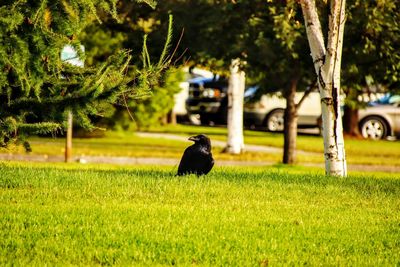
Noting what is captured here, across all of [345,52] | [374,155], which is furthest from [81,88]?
[374,155]

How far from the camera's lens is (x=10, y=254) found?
7.48 metres

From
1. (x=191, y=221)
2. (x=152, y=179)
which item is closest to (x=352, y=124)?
(x=152, y=179)

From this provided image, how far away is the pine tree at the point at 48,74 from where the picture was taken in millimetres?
10000

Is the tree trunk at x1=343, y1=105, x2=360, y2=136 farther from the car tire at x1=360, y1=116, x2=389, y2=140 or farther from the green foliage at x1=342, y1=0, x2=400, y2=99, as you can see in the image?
the green foliage at x1=342, y1=0, x2=400, y2=99

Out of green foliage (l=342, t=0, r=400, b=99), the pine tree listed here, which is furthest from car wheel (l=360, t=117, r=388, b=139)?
the pine tree

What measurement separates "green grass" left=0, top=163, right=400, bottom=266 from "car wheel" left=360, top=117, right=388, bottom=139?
24219 mm

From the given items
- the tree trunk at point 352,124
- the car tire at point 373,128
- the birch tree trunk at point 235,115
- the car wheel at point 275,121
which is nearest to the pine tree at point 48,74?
the birch tree trunk at point 235,115

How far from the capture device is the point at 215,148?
27281mm

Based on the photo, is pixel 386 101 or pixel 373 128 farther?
pixel 373 128

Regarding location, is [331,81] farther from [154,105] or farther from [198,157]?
[154,105]

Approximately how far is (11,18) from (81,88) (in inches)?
42.5

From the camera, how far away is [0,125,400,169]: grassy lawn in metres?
24.4

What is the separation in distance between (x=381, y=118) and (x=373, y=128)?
2.01 ft

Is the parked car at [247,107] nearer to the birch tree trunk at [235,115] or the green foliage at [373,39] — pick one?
the birch tree trunk at [235,115]
